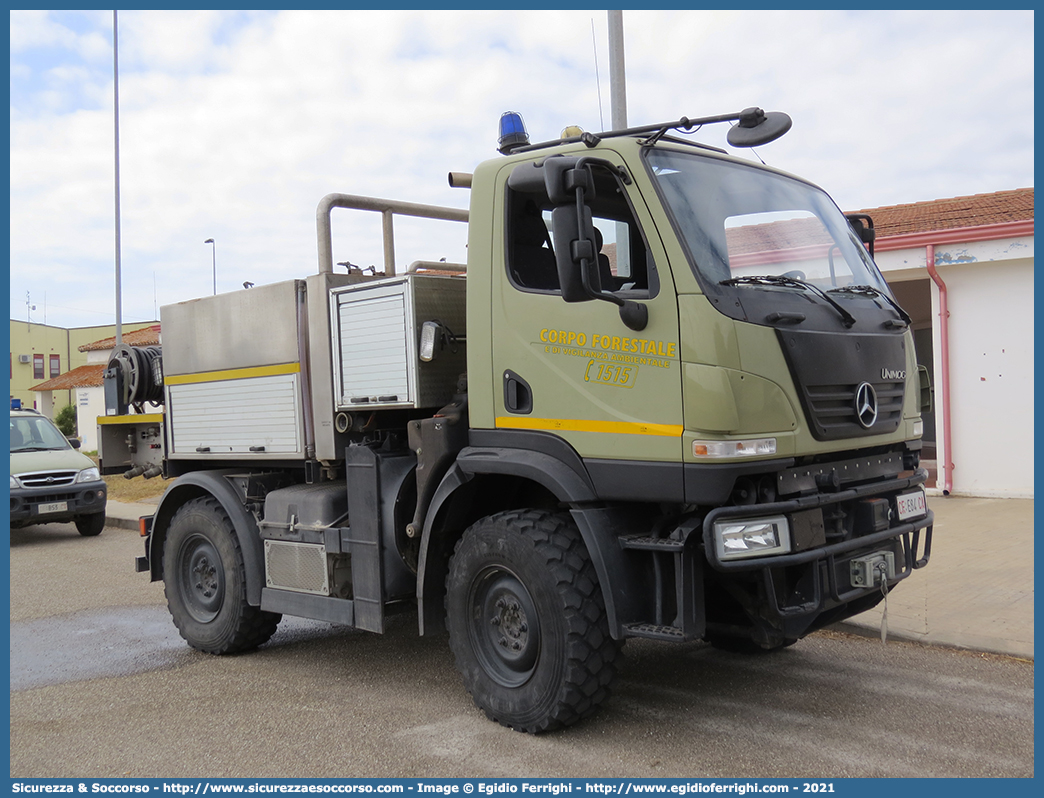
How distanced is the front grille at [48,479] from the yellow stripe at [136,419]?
20.4ft

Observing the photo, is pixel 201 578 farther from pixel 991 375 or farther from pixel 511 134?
pixel 991 375

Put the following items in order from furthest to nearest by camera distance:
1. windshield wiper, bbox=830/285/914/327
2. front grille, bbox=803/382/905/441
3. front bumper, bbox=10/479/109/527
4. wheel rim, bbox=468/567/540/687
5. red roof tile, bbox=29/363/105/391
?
red roof tile, bbox=29/363/105/391, front bumper, bbox=10/479/109/527, windshield wiper, bbox=830/285/914/327, wheel rim, bbox=468/567/540/687, front grille, bbox=803/382/905/441

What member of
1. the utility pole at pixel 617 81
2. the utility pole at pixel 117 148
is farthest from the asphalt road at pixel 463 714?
the utility pole at pixel 117 148

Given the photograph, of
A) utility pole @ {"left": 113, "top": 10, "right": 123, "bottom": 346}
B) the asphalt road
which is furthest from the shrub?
the asphalt road

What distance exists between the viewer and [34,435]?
14109 millimetres

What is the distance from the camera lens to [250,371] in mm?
6375

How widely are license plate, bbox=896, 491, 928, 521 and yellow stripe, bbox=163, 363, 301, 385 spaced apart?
3.60 metres

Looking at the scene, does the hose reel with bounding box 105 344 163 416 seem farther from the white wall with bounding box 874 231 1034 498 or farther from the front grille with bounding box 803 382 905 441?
the white wall with bounding box 874 231 1034 498

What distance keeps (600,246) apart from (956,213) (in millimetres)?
10220

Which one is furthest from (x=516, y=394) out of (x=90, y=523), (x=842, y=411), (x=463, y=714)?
(x=90, y=523)

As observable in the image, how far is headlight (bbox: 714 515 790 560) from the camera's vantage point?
4.08m

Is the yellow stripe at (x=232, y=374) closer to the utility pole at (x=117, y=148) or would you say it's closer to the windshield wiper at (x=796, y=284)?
the windshield wiper at (x=796, y=284)

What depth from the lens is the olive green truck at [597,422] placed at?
4215mm
